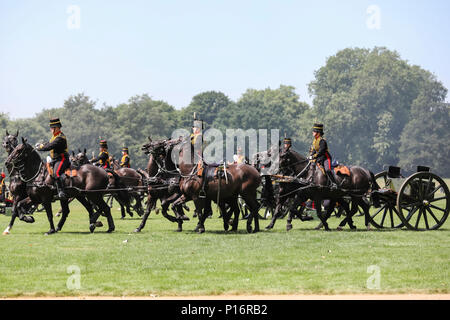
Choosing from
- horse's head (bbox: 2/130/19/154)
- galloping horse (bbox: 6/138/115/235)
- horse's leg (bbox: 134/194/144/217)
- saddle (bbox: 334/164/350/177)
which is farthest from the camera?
horse's leg (bbox: 134/194/144/217)

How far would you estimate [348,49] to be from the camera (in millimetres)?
120438

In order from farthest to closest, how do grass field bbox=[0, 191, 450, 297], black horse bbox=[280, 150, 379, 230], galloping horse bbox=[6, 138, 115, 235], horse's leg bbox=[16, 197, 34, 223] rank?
1. black horse bbox=[280, 150, 379, 230]
2. horse's leg bbox=[16, 197, 34, 223]
3. galloping horse bbox=[6, 138, 115, 235]
4. grass field bbox=[0, 191, 450, 297]

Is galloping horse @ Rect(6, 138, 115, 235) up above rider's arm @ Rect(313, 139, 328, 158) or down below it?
below

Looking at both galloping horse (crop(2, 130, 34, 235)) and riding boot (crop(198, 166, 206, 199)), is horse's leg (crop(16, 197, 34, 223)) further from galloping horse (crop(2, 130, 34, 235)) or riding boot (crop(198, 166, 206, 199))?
riding boot (crop(198, 166, 206, 199))

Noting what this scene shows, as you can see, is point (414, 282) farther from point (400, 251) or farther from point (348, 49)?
point (348, 49)

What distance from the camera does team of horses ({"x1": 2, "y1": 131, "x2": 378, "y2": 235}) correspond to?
18.1 meters

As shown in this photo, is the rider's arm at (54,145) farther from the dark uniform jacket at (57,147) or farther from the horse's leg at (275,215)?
the horse's leg at (275,215)

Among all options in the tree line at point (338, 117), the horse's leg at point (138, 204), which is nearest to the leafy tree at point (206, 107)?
the tree line at point (338, 117)

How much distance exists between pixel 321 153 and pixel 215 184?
2848 mm

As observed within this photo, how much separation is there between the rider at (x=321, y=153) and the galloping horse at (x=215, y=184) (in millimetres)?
1601

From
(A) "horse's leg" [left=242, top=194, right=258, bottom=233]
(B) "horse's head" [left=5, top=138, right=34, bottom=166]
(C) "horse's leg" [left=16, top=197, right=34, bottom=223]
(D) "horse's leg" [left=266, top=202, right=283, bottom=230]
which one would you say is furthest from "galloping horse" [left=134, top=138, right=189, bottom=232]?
(B) "horse's head" [left=5, top=138, right=34, bottom=166]

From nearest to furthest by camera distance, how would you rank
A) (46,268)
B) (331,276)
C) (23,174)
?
(331,276), (46,268), (23,174)
